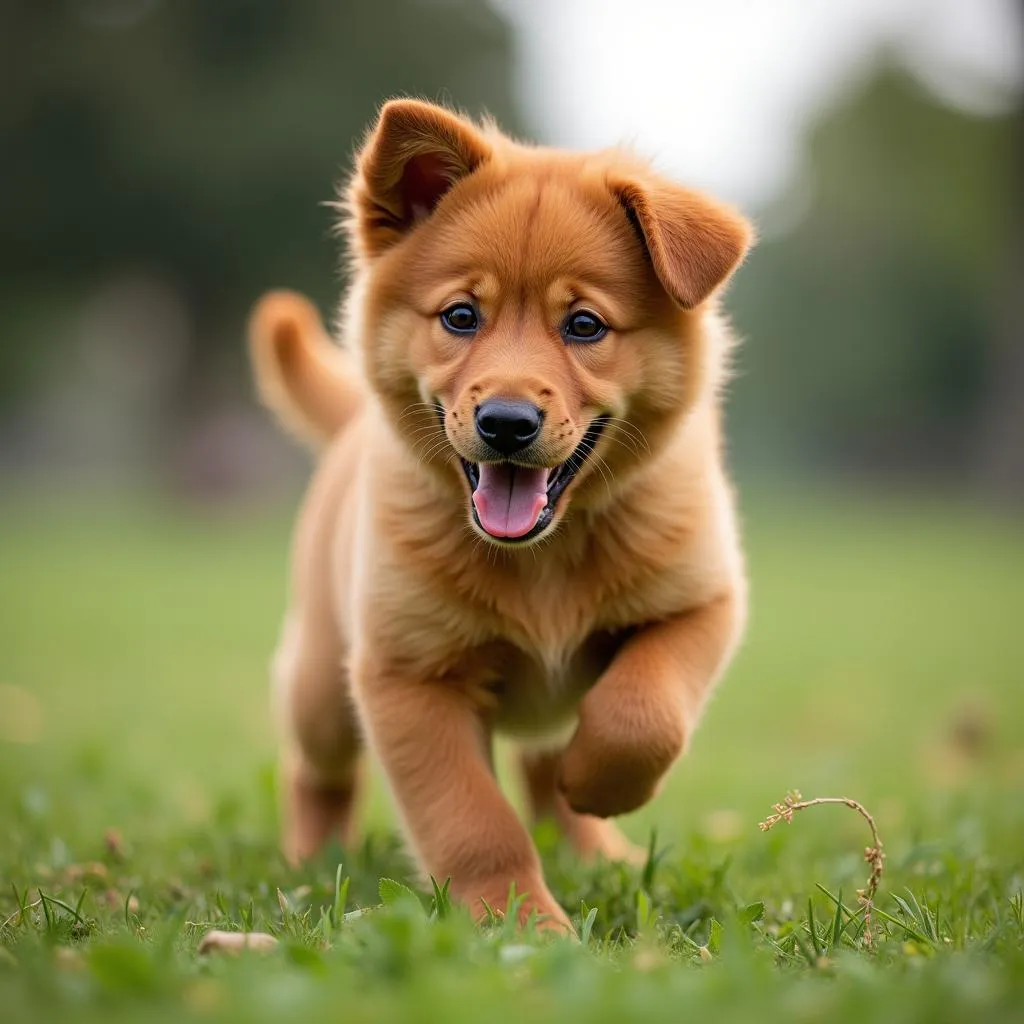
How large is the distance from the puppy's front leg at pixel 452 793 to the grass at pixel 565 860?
0.41ft

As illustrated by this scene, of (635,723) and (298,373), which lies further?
(298,373)

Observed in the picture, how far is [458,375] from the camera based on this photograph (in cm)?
292

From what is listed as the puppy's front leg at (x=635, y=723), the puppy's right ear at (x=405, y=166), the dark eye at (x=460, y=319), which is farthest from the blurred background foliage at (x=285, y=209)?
the puppy's front leg at (x=635, y=723)

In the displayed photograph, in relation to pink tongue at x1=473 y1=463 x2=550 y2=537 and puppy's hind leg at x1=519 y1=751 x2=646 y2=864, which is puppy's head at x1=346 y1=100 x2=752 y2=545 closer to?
pink tongue at x1=473 y1=463 x2=550 y2=537

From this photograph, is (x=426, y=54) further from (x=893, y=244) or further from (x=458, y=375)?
(x=458, y=375)

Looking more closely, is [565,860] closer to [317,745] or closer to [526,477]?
[317,745]

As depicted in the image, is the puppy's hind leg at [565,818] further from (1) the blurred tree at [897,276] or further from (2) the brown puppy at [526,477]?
(1) the blurred tree at [897,276]

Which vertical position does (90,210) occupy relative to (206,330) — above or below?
above

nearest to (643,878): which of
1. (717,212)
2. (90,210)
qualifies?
(717,212)

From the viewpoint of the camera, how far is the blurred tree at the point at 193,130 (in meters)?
21.7

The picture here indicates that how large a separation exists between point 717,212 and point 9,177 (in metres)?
21.1

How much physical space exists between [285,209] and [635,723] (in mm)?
20765

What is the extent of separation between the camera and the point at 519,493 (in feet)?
9.45

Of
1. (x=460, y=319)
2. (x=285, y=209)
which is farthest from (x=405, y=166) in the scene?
(x=285, y=209)
